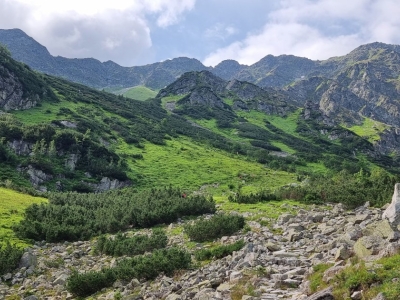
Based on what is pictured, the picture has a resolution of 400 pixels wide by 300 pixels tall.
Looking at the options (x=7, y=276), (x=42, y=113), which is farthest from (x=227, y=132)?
(x=7, y=276)

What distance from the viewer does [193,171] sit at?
87.4 metres

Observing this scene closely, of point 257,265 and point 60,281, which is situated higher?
point 257,265

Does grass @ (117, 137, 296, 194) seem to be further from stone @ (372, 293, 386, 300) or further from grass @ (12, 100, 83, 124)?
stone @ (372, 293, 386, 300)

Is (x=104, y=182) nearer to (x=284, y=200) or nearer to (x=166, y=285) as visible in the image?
(x=284, y=200)

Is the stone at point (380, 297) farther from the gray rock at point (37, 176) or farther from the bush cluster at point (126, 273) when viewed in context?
the gray rock at point (37, 176)

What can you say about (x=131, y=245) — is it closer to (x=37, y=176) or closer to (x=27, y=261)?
(x=27, y=261)

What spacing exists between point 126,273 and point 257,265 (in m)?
6.68

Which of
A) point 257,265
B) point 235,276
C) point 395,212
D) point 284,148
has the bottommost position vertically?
point 235,276

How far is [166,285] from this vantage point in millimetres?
14953

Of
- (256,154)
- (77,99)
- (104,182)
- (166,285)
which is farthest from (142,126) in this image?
(166,285)

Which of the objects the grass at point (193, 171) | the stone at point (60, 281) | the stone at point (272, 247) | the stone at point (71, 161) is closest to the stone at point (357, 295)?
the stone at point (272, 247)

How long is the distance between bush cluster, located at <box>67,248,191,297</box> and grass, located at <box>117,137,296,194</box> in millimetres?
47419

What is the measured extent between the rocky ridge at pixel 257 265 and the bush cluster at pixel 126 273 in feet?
1.40

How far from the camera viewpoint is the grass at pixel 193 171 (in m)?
76.2
